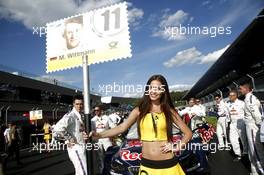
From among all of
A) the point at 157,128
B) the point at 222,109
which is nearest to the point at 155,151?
the point at 157,128

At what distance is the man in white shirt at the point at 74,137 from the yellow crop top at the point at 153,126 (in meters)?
2.57

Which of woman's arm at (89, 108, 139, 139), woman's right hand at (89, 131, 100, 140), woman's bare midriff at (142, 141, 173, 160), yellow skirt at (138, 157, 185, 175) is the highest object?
woman's arm at (89, 108, 139, 139)

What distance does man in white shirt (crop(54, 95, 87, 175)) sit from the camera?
5910 mm

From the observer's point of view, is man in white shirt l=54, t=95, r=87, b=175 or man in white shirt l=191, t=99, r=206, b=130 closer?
man in white shirt l=54, t=95, r=87, b=175

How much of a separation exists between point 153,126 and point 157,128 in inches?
1.6

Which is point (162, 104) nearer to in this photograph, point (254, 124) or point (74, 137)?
point (74, 137)

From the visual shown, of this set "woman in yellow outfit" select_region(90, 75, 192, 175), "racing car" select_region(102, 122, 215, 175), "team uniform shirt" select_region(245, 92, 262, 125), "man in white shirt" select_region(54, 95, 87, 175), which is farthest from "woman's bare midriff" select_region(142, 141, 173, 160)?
"team uniform shirt" select_region(245, 92, 262, 125)

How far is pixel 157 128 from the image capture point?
340cm

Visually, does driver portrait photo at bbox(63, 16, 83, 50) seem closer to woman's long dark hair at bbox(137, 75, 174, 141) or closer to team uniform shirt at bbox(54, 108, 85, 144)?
woman's long dark hair at bbox(137, 75, 174, 141)

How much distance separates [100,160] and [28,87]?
29372 mm

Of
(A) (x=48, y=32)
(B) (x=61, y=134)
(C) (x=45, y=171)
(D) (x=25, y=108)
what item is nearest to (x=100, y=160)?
(C) (x=45, y=171)

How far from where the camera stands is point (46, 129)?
21.1 metres

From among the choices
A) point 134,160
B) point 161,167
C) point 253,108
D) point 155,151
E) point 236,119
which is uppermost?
point 253,108

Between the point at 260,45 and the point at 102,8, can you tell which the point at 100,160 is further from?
the point at 260,45
